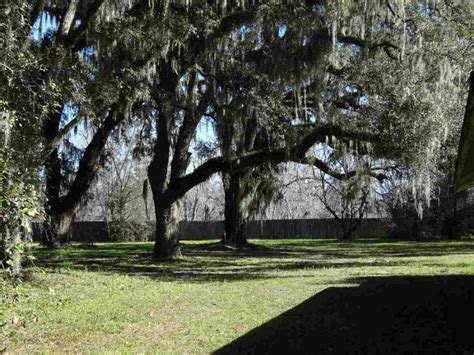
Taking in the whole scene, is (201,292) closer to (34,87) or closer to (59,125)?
(34,87)

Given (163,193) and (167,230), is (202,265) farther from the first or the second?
(163,193)

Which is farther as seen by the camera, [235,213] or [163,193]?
[235,213]

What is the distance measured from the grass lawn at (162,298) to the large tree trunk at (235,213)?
587cm

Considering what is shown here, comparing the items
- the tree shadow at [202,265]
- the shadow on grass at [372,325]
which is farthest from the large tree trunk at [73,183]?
the shadow on grass at [372,325]

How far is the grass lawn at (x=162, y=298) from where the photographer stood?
673 centimetres

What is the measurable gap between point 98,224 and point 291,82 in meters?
25.7

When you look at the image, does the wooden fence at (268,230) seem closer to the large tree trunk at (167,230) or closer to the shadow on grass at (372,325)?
the large tree trunk at (167,230)

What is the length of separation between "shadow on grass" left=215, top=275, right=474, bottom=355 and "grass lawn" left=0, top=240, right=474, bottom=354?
42cm

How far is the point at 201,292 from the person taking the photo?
33.6 ft

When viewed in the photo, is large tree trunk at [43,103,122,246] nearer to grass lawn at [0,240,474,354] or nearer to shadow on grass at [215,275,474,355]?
grass lawn at [0,240,474,354]

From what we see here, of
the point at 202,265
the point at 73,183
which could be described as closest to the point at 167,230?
the point at 202,265

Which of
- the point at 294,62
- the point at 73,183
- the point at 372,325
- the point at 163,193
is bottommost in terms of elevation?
the point at 372,325

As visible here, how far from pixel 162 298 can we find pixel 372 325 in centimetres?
379

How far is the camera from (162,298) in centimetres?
949
